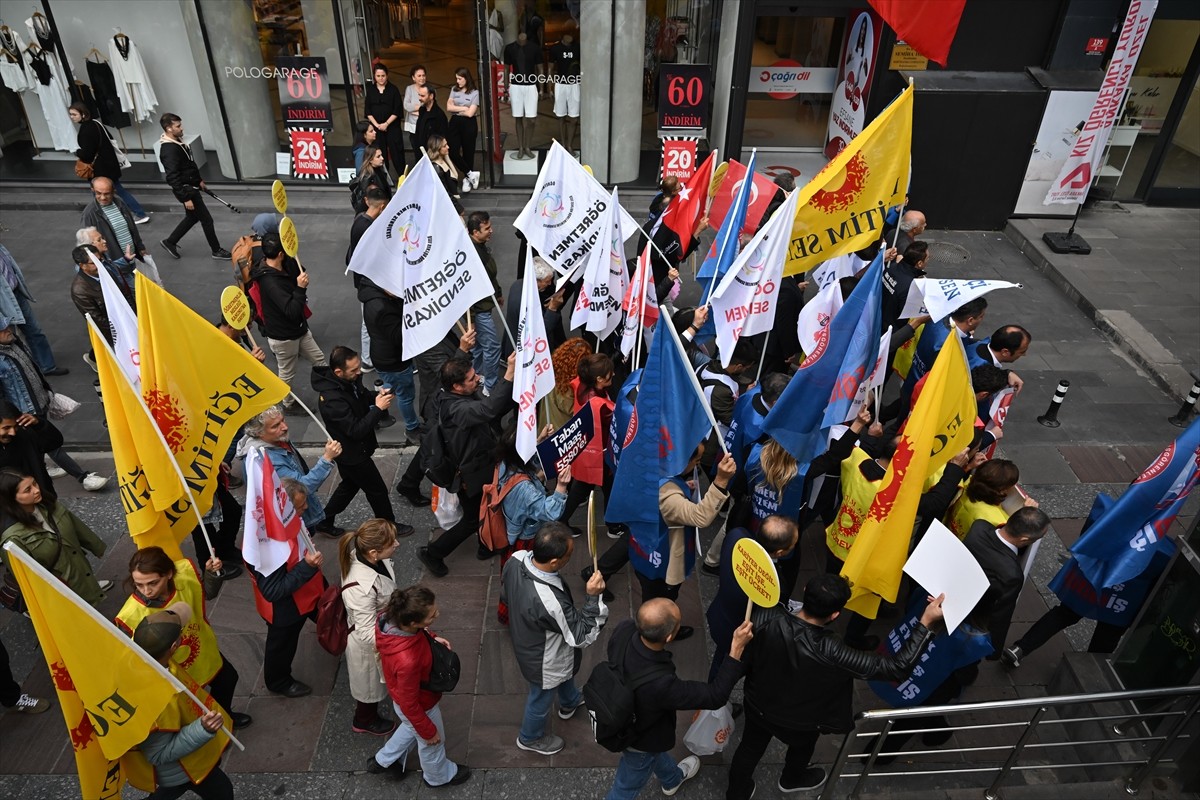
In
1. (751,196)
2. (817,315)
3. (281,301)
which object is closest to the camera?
(817,315)

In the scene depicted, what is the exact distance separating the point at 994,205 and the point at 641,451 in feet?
35.7

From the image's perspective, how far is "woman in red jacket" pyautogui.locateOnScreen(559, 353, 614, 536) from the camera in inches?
245

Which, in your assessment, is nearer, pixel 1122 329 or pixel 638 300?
pixel 638 300

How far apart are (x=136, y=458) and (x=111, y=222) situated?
18.0 feet

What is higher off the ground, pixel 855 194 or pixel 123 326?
pixel 855 194

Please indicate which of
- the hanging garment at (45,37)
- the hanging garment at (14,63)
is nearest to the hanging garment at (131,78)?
the hanging garment at (45,37)

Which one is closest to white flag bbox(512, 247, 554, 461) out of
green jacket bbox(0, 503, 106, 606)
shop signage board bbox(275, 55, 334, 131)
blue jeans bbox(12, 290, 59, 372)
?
green jacket bbox(0, 503, 106, 606)

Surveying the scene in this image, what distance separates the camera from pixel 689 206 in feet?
29.7

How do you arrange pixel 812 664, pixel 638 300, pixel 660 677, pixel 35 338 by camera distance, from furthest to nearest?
pixel 35 338 < pixel 638 300 < pixel 812 664 < pixel 660 677

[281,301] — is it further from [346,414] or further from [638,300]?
[638,300]

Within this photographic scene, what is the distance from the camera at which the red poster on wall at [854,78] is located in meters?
13.5

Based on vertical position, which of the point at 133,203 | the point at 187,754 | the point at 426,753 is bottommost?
the point at 133,203

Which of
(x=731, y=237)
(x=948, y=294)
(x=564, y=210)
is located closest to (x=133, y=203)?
(x=564, y=210)

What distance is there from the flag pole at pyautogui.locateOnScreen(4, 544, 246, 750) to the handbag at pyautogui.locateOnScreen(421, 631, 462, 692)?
1173 millimetres
